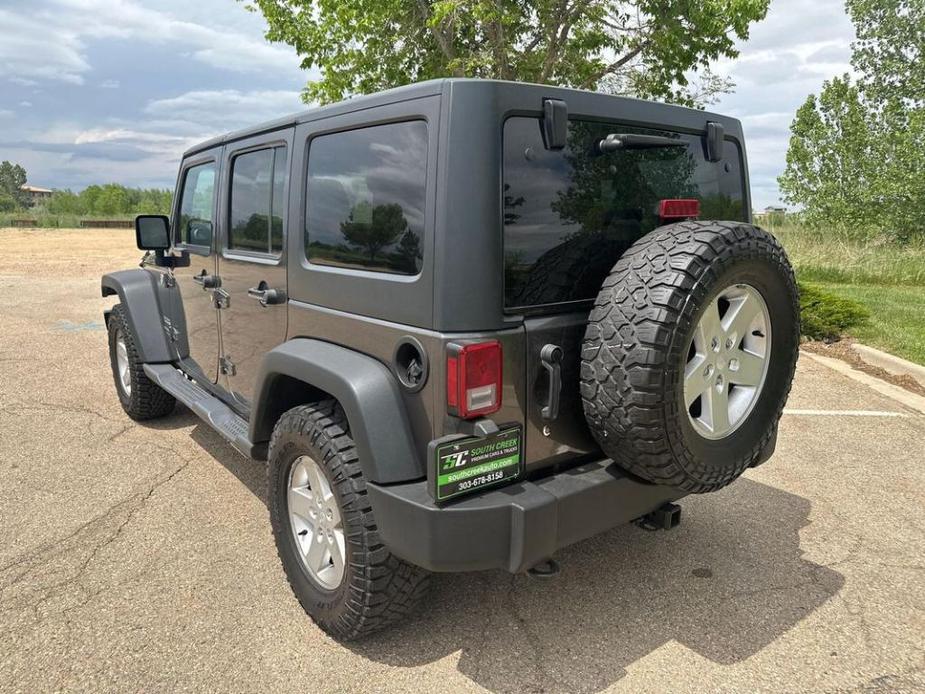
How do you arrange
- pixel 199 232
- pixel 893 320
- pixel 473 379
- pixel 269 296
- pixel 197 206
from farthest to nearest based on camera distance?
pixel 893 320 < pixel 197 206 < pixel 199 232 < pixel 269 296 < pixel 473 379

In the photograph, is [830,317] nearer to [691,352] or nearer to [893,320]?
[893,320]

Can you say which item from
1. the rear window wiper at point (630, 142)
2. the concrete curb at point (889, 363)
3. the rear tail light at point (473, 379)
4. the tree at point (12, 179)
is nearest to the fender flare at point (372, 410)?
the rear tail light at point (473, 379)

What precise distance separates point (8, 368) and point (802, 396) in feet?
25.1

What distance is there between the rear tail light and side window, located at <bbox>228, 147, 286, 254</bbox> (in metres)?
1.34

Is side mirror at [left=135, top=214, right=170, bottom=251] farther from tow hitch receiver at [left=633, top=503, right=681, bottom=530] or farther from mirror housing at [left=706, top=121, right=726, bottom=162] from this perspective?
tow hitch receiver at [left=633, top=503, right=681, bottom=530]

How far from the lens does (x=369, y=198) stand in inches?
99.0

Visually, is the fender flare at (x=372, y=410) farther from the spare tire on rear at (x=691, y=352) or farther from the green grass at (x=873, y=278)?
the green grass at (x=873, y=278)

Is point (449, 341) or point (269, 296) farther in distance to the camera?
point (269, 296)

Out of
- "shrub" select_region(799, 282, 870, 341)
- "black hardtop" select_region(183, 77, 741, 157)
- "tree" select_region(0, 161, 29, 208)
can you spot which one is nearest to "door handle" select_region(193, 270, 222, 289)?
"black hardtop" select_region(183, 77, 741, 157)

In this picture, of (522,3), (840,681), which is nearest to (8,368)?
(840,681)

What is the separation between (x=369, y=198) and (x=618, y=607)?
1.97 meters

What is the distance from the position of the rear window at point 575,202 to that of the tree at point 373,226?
42 cm

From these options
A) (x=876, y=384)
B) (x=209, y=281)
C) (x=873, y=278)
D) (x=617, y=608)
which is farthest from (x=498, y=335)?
(x=873, y=278)

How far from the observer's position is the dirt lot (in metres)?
2.44
